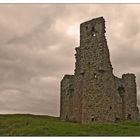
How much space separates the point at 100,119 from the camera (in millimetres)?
43312

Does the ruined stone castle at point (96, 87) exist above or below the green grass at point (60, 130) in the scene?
above

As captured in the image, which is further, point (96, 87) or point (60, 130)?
point (96, 87)

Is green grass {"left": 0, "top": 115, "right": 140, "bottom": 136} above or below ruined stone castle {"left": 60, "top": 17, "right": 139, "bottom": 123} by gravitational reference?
below

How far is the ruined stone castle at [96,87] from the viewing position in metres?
43.7

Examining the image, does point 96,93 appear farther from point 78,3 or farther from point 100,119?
point 78,3

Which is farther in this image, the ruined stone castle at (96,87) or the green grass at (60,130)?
the ruined stone castle at (96,87)

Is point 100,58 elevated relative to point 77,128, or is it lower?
elevated

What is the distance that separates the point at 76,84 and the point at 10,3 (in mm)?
17999

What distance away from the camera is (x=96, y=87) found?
43.9 meters

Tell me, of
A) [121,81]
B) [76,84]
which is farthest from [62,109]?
[121,81]

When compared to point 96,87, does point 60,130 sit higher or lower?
lower

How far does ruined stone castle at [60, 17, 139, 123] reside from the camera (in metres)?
43.7

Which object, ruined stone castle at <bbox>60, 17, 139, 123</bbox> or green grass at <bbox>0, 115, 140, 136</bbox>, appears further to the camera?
ruined stone castle at <bbox>60, 17, 139, 123</bbox>

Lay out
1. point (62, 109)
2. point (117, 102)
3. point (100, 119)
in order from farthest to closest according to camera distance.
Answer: point (62, 109) < point (117, 102) < point (100, 119)
